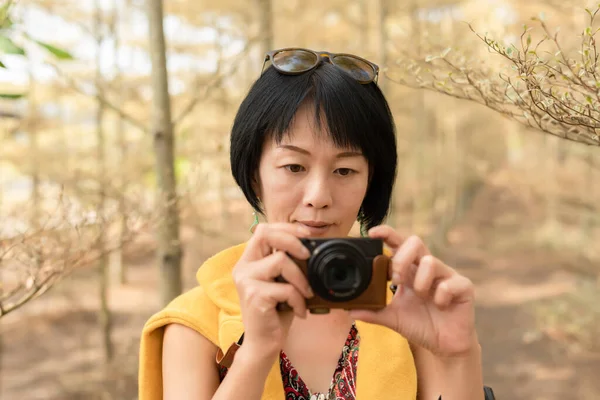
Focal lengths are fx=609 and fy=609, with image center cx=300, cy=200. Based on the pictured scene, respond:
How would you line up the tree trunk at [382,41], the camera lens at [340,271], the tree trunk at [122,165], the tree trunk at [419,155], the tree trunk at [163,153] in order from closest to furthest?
the camera lens at [340,271] < the tree trunk at [122,165] < the tree trunk at [163,153] < the tree trunk at [382,41] < the tree trunk at [419,155]

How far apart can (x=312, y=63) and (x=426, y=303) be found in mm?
705

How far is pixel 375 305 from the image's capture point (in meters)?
1.29

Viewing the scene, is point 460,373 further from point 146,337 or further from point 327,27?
point 327,27

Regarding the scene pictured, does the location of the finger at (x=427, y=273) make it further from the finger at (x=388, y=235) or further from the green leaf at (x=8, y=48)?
the green leaf at (x=8, y=48)

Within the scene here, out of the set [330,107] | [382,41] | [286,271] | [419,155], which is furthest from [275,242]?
[419,155]

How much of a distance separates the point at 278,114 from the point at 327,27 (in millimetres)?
10072

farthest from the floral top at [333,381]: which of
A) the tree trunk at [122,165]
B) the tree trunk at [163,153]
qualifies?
the tree trunk at [163,153]

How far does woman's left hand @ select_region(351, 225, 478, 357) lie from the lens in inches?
51.1

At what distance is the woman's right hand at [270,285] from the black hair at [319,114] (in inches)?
14.4

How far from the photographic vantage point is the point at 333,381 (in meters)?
1.60

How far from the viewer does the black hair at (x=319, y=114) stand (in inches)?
62.3

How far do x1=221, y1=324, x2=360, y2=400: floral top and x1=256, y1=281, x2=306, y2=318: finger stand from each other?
0.35m

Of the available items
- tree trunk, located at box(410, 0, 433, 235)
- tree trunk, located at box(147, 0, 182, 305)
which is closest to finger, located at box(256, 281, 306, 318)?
tree trunk, located at box(147, 0, 182, 305)

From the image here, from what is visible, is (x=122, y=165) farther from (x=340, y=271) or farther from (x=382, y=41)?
(x=340, y=271)
